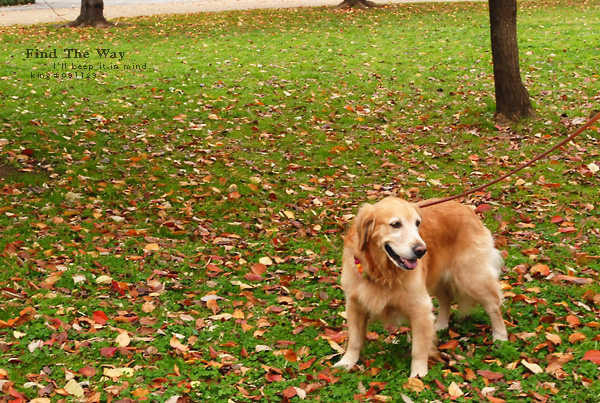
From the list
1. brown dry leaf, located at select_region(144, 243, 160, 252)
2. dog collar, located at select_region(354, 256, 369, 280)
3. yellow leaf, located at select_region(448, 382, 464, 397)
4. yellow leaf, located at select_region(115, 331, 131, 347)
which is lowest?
yellow leaf, located at select_region(448, 382, 464, 397)

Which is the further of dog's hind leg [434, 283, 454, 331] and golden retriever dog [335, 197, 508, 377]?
dog's hind leg [434, 283, 454, 331]

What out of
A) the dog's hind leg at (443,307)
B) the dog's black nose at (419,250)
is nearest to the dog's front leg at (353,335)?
the dog's black nose at (419,250)

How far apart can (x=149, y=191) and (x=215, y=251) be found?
200cm

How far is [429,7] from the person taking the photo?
23469 mm

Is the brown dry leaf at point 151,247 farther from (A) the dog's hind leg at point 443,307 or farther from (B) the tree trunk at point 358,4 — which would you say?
(B) the tree trunk at point 358,4

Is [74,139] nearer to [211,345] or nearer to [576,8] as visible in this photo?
[211,345]

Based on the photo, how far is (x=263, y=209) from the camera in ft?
26.6

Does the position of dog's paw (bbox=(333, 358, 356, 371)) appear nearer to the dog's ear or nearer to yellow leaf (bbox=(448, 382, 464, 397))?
yellow leaf (bbox=(448, 382, 464, 397))

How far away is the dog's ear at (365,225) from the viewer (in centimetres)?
444

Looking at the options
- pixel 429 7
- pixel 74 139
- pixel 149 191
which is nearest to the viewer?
pixel 149 191

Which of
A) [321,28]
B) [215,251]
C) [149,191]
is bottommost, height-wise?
[215,251]

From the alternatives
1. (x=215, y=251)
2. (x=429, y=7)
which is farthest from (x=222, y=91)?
(x=429, y=7)

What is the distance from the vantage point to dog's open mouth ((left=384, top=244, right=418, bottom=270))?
4.30 m

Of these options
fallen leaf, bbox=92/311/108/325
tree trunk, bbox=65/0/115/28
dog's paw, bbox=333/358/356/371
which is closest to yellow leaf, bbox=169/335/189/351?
fallen leaf, bbox=92/311/108/325
